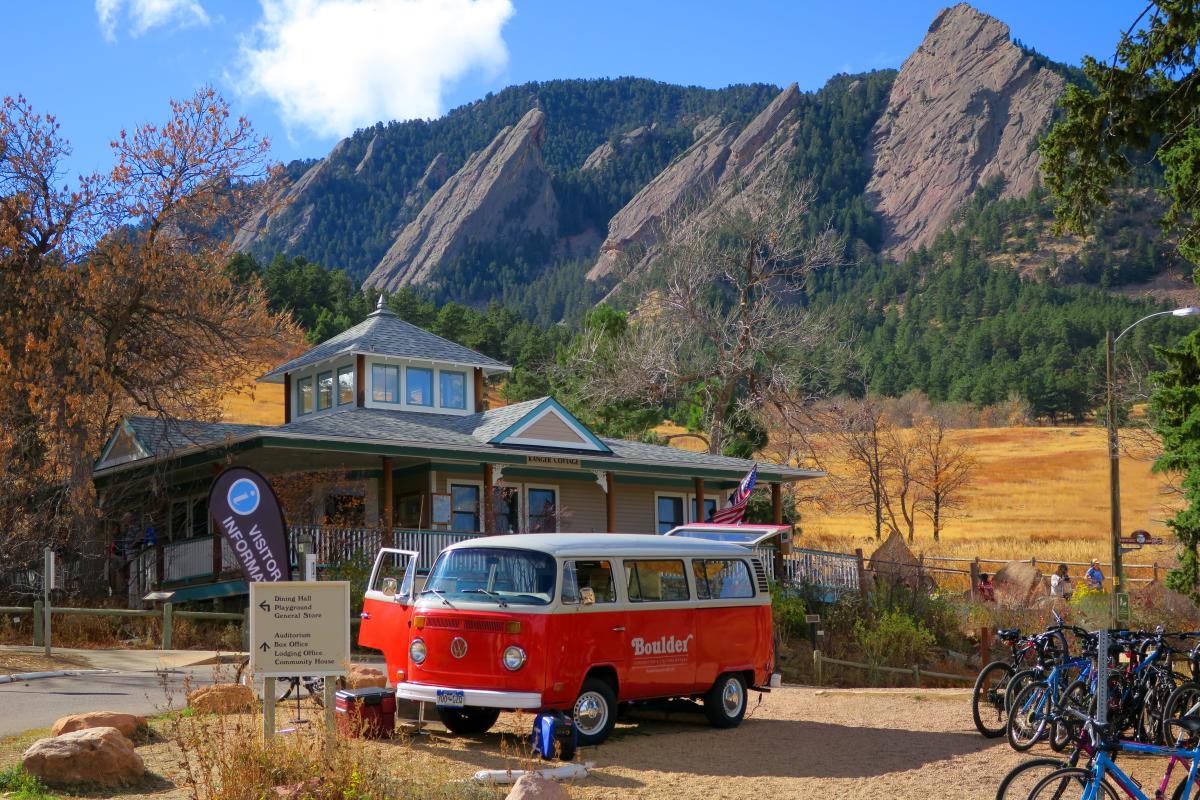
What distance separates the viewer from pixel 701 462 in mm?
32469

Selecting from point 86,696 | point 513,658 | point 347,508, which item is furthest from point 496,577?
point 347,508

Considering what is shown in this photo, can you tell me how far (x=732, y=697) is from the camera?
14172 mm

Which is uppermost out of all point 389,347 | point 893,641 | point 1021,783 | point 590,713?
point 389,347

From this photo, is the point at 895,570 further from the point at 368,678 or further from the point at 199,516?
the point at 368,678

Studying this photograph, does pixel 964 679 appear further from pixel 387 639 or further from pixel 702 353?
pixel 702 353

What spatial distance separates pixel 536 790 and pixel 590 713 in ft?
11.9

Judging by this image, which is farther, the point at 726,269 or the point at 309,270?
the point at 309,270

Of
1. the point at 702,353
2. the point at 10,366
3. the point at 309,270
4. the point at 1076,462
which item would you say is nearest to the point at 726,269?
the point at 702,353

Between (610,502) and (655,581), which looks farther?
(610,502)

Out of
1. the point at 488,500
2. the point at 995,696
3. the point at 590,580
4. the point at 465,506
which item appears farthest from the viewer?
the point at 465,506

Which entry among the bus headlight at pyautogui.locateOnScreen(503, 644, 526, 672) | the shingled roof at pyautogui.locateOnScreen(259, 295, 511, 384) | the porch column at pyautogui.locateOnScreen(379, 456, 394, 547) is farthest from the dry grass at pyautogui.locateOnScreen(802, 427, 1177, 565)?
the bus headlight at pyautogui.locateOnScreen(503, 644, 526, 672)

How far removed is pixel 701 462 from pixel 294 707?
19.5m

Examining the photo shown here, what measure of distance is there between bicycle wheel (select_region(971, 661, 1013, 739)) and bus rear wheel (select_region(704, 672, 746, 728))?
8.22 feet

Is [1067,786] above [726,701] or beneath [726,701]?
above
